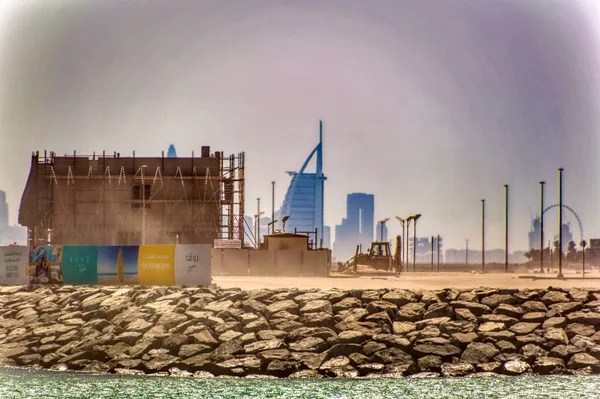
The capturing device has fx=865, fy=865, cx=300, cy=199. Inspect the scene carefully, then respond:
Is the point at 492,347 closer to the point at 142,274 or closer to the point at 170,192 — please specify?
the point at 142,274

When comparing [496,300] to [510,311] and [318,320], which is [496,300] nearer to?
[510,311]

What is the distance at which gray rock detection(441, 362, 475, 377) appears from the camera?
26.0 m

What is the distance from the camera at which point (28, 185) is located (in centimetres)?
8219

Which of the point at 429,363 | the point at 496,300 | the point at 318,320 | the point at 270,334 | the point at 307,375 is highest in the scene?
the point at 496,300

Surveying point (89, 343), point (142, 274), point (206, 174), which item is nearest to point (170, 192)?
point (206, 174)

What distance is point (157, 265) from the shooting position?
38531mm

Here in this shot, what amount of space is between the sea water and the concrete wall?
34597 mm

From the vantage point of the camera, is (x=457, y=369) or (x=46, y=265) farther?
(x=46, y=265)

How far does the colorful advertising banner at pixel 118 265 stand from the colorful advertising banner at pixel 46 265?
7.25ft

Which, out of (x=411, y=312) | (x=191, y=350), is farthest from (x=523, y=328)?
(x=191, y=350)

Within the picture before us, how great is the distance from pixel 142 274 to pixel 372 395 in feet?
59.0

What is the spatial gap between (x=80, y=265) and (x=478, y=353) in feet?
66.6

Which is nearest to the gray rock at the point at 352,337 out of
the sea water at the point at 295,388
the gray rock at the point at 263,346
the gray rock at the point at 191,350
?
the gray rock at the point at 263,346

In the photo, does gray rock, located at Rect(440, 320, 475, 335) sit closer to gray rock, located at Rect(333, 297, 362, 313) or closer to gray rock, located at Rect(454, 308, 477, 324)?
A: gray rock, located at Rect(454, 308, 477, 324)
